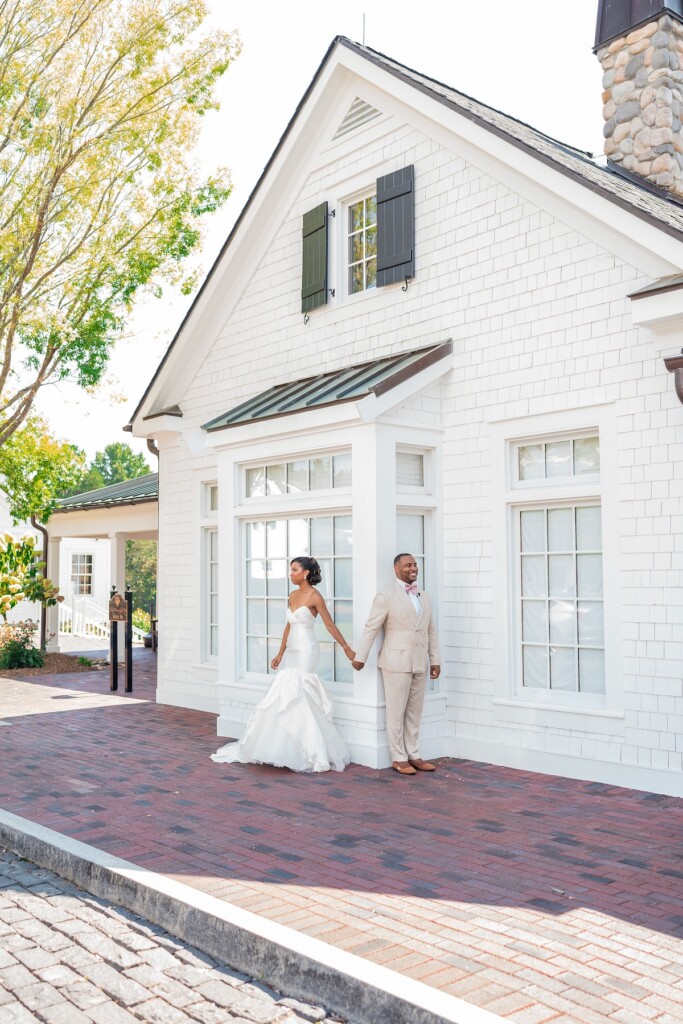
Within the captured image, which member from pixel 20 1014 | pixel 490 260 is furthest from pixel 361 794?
pixel 490 260

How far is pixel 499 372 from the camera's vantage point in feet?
27.8

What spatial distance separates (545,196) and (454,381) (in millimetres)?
1837

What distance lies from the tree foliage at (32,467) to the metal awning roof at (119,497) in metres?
0.62

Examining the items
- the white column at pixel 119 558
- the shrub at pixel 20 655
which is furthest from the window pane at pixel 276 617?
the shrub at pixel 20 655

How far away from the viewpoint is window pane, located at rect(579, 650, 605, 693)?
772cm

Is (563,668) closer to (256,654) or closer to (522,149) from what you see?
(256,654)

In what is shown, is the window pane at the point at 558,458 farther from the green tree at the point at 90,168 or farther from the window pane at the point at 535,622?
the green tree at the point at 90,168

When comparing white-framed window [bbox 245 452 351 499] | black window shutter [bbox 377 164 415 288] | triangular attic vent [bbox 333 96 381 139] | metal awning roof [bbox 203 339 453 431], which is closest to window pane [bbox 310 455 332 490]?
white-framed window [bbox 245 452 351 499]

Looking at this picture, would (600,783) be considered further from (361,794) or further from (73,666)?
(73,666)

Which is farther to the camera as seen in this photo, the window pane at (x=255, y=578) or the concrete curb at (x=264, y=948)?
the window pane at (x=255, y=578)

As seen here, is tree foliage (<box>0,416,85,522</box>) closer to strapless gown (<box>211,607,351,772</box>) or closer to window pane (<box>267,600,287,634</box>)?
window pane (<box>267,600,287,634</box>)

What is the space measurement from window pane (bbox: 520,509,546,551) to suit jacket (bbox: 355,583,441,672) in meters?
1.11

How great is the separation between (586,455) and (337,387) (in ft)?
8.22

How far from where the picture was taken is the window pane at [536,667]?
8.18 m
